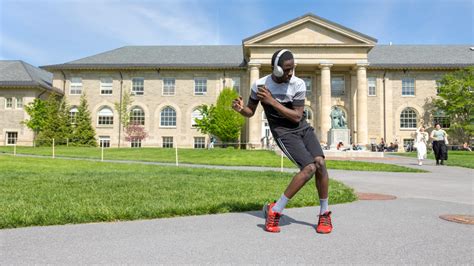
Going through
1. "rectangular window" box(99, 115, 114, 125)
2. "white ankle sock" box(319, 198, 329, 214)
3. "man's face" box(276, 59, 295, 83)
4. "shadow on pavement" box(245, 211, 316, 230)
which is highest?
"rectangular window" box(99, 115, 114, 125)

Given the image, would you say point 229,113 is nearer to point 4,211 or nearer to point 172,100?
point 172,100

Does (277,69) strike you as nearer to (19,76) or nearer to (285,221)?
(285,221)

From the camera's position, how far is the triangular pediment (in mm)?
39719

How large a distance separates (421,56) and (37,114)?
147ft

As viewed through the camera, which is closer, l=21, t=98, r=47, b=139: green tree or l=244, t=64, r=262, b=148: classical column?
l=21, t=98, r=47, b=139: green tree

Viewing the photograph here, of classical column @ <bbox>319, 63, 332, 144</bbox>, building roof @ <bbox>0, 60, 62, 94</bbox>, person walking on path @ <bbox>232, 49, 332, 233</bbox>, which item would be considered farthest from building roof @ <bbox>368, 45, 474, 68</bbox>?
person walking on path @ <bbox>232, 49, 332, 233</bbox>

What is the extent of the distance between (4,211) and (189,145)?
4040 centimetres

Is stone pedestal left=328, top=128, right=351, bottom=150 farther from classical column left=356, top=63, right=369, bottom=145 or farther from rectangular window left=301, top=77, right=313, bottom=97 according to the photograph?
rectangular window left=301, top=77, right=313, bottom=97

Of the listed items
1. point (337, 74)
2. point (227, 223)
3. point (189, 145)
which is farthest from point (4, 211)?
point (337, 74)

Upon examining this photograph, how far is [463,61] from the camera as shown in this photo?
4450 centimetres

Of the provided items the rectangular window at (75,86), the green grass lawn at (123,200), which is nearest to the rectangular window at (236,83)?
the rectangular window at (75,86)

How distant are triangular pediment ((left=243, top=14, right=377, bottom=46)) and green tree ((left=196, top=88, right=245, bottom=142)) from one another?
20.8ft

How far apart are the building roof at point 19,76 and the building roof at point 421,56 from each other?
38.2 metres

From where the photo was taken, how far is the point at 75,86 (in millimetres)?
45250
